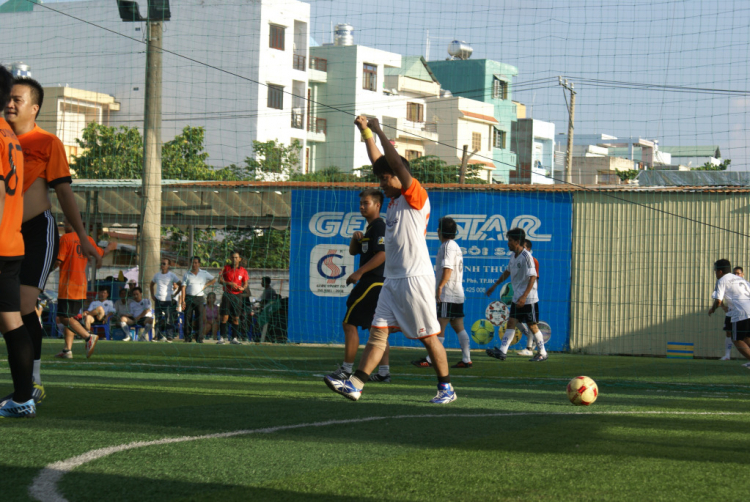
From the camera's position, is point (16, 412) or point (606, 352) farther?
point (606, 352)

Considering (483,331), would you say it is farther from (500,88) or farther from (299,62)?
(299,62)

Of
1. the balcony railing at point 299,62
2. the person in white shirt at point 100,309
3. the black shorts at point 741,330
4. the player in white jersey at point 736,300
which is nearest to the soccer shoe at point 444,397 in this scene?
the player in white jersey at point 736,300

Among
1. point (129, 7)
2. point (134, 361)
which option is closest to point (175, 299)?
point (129, 7)

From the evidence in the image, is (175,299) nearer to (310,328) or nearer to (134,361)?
(310,328)

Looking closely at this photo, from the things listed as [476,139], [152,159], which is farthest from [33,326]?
[476,139]

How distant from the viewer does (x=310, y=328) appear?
1911 cm

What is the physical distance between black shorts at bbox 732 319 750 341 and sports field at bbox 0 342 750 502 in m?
5.42

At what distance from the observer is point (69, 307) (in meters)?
11.3

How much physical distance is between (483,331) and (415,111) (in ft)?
160

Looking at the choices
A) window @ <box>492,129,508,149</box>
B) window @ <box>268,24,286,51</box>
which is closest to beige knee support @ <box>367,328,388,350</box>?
window @ <box>268,24,286,51</box>

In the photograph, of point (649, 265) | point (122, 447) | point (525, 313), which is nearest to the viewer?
point (122, 447)

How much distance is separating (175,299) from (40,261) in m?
12.9

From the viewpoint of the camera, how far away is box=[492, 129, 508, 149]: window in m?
68.9

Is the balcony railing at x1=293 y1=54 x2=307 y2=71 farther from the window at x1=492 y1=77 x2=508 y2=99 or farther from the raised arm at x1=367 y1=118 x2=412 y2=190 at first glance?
the raised arm at x1=367 y1=118 x2=412 y2=190
